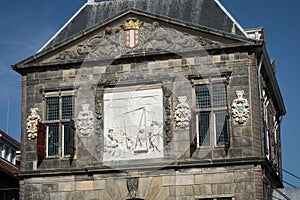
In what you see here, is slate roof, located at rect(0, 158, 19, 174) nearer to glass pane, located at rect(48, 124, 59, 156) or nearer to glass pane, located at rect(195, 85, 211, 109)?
glass pane, located at rect(48, 124, 59, 156)

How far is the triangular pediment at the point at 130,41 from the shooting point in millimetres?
26219

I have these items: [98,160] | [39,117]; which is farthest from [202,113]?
[39,117]

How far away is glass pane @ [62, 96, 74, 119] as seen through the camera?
88.3 ft

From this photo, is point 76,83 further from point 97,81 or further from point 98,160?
point 98,160

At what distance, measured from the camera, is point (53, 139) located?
88.4ft

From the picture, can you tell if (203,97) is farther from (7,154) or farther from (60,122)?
(7,154)

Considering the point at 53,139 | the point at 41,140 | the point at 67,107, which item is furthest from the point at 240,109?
the point at 41,140

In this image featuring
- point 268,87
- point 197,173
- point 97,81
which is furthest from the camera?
point 268,87

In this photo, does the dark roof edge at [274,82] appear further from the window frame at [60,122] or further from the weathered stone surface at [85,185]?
the weathered stone surface at [85,185]

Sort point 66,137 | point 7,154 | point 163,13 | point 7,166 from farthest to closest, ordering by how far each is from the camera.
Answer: point 7,154, point 7,166, point 163,13, point 66,137

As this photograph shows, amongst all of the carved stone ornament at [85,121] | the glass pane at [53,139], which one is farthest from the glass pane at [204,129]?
the glass pane at [53,139]

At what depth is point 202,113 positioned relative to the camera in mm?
25844

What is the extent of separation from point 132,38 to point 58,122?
4.33m

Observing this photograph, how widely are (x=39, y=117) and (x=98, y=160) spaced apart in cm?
306
